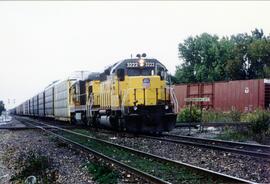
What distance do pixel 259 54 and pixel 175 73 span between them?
1635cm

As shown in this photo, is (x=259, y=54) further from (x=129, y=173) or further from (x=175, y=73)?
(x=129, y=173)

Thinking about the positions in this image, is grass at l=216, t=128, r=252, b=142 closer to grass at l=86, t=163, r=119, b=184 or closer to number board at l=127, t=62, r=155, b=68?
number board at l=127, t=62, r=155, b=68

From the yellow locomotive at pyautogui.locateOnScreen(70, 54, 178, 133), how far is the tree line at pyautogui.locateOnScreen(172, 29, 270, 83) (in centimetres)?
4077

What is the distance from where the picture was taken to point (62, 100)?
32.4 metres

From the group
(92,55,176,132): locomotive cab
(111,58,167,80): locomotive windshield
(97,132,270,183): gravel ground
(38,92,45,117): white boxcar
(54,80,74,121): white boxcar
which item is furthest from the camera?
(38,92,45,117): white boxcar

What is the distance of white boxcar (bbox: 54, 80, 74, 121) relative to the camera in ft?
100

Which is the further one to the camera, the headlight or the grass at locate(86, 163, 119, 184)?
the headlight

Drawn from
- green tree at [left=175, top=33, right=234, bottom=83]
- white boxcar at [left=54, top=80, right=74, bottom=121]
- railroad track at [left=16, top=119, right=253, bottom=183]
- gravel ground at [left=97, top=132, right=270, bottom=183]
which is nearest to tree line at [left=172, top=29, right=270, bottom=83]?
green tree at [left=175, top=33, right=234, bottom=83]

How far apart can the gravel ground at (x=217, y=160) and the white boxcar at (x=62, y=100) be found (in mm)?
16263

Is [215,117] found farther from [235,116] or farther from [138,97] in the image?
[138,97]

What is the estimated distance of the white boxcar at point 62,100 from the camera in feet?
100

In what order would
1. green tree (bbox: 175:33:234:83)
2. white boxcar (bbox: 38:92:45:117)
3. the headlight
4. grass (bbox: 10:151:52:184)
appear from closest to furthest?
grass (bbox: 10:151:52:184), the headlight, white boxcar (bbox: 38:92:45:117), green tree (bbox: 175:33:234:83)

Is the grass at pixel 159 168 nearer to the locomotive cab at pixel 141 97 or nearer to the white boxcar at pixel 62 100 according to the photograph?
the locomotive cab at pixel 141 97

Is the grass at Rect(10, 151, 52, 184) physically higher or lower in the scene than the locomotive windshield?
lower
